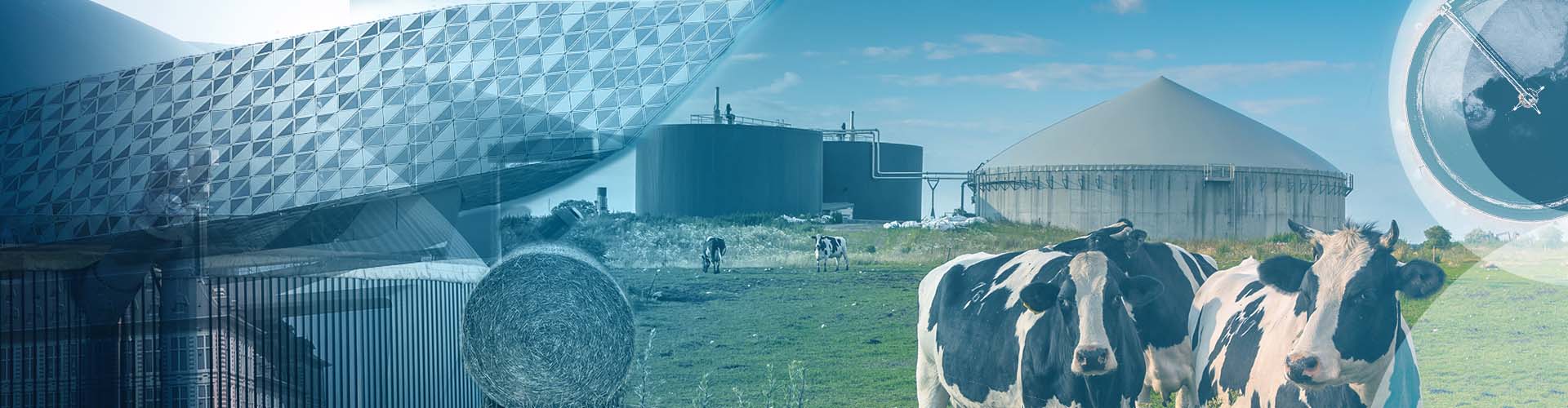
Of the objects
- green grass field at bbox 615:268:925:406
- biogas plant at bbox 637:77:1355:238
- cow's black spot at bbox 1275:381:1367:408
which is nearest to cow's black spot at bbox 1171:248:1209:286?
cow's black spot at bbox 1275:381:1367:408

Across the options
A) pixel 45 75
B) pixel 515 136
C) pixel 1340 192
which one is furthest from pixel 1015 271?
pixel 45 75

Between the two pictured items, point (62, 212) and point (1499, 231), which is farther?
point (62, 212)

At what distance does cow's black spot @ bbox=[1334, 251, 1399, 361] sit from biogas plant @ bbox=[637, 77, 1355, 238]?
3.21 metres

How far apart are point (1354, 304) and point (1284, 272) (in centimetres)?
43

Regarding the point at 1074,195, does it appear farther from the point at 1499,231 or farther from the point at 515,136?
the point at 515,136

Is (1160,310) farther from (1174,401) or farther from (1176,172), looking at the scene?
(1176,172)

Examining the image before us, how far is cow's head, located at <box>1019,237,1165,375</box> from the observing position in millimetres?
4410

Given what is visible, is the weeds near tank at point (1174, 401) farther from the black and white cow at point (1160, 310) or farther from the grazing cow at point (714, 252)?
the grazing cow at point (714, 252)

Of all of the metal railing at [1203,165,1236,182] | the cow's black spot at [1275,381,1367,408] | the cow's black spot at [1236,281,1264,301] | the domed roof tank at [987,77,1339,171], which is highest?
the domed roof tank at [987,77,1339,171]

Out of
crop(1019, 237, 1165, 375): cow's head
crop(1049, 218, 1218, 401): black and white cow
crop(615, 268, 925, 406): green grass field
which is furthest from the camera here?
crop(615, 268, 925, 406): green grass field

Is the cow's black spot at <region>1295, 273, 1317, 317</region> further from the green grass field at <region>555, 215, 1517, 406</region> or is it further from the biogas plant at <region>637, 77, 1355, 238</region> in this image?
the biogas plant at <region>637, 77, 1355, 238</region>

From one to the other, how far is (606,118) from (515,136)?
8.22ft

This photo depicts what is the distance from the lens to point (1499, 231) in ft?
20.1

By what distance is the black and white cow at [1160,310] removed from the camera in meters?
5.06
